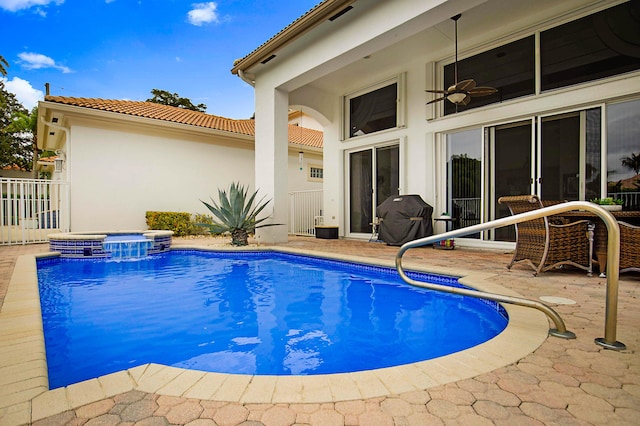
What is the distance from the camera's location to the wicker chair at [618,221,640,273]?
3672 mm

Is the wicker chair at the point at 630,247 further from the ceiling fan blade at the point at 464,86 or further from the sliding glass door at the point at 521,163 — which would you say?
the ceiling fan blade at the point at 464,86

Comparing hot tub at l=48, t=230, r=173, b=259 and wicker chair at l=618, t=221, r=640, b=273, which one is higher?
wicker chair at l=618, t=221, r=640, b=273

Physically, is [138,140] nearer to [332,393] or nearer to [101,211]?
[101,211]

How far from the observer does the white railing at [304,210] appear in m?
11.5

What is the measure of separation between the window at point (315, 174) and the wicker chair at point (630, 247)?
37.0 ft

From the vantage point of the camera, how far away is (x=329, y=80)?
30.5 ft

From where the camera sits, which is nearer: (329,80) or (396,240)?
(396,240)

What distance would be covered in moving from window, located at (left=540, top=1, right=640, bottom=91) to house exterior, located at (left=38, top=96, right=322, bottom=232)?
5913 millimetres

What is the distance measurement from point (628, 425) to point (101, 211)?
10977 millimetres

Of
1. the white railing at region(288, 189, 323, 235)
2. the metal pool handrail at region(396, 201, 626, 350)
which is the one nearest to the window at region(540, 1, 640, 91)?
the metal pool handrail at region(396, 201, 626, 350)

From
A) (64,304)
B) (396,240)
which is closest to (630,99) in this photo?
(396,240)

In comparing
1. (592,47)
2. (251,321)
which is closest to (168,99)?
(592,47)

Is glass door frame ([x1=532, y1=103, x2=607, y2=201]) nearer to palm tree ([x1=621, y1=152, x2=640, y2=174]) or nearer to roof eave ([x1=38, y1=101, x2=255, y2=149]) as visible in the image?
palm tree ([x1=621, y1=152, x2=640, y2=174])

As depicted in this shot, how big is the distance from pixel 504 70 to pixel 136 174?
10.0 metres
